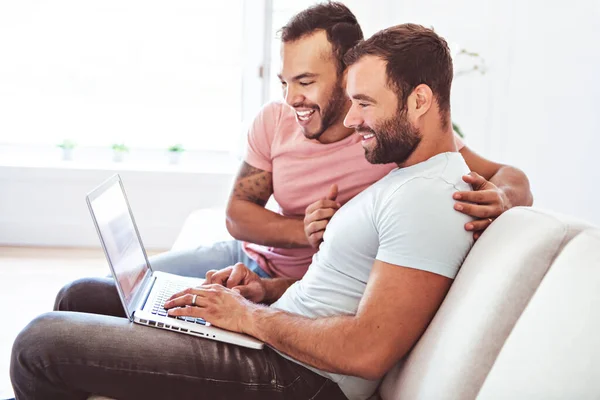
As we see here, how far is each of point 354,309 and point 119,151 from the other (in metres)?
3.11

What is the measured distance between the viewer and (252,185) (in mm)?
2057

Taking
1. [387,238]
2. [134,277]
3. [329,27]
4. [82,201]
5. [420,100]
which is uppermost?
[329,27]

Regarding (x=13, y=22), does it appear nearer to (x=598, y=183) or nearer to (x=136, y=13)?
(x=136, y=13)

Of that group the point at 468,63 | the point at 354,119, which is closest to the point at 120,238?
the point at 354,119

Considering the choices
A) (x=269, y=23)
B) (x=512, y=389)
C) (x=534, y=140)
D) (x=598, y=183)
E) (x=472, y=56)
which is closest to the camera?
(x=512, y=389)

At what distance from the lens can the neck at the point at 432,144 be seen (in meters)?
1.41

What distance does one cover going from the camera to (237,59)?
4215mm

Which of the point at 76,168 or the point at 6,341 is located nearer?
the point at 6,341

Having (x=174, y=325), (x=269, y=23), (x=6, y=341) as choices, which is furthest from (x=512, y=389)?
(x=269, y=23)

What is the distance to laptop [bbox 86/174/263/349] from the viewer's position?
1.43 meters

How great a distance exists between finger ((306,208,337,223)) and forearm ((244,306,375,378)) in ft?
0.90

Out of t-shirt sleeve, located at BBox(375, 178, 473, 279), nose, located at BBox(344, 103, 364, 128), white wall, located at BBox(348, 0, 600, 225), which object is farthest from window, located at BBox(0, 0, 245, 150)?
t-shirt sleeve, located at BBox(375, 178, 473, 279)

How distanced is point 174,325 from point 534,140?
90.2 inches

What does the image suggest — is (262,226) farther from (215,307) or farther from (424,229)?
(424,229)
